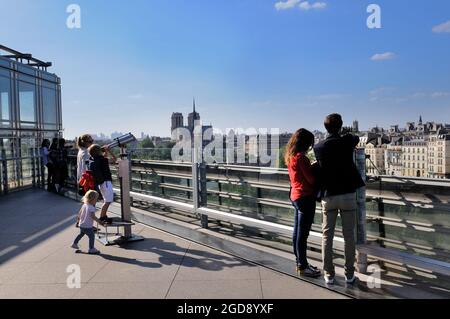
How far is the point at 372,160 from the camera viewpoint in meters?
4.44

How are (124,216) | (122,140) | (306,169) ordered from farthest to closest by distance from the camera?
(122,140), (124,216), (306,169)

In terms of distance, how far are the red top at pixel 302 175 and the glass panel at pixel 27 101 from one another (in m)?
13.8

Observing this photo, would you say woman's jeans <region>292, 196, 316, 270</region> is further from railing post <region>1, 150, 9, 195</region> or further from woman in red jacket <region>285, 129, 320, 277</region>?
railing post <region>1, 150, 9, 195</region>

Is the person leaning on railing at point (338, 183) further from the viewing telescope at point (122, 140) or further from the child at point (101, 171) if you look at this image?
the child at point (101, 171)

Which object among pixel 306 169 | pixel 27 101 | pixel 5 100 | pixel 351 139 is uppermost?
pixel 27 101

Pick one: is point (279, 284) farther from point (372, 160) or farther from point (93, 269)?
point (93, 269)

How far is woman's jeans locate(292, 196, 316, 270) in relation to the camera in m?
4.35

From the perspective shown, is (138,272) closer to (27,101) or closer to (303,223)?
(303,223)

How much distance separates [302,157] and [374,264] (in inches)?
66.9

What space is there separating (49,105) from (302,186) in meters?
15.8

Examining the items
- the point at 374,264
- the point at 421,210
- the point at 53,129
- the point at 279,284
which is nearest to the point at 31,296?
the point at 279,284

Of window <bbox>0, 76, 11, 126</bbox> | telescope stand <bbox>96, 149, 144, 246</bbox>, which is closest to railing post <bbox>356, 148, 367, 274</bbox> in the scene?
telescope stand <bbox>96, 149, 144, 246</bbox>

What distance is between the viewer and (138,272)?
473 cm

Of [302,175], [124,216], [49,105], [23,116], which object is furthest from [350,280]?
[49,105]
